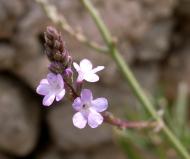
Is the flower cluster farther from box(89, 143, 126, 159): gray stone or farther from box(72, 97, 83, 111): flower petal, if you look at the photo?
box(89, 143, 126, 159): gray stone

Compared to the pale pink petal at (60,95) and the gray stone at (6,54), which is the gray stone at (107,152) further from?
Result: the pale pink petal at (60,95)

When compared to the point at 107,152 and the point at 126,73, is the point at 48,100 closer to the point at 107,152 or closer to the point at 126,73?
the point at 126,73

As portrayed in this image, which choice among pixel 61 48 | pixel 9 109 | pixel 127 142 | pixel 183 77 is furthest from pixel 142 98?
pixel 183 77

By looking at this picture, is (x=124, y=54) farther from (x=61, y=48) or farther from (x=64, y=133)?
(x=61, y=48)

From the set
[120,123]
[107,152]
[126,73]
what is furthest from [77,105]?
[107,152]

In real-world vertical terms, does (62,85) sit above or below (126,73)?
below

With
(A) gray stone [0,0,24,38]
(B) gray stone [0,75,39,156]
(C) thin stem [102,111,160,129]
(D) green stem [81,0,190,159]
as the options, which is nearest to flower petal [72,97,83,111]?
(C) thin stem [102,111,160,129]
